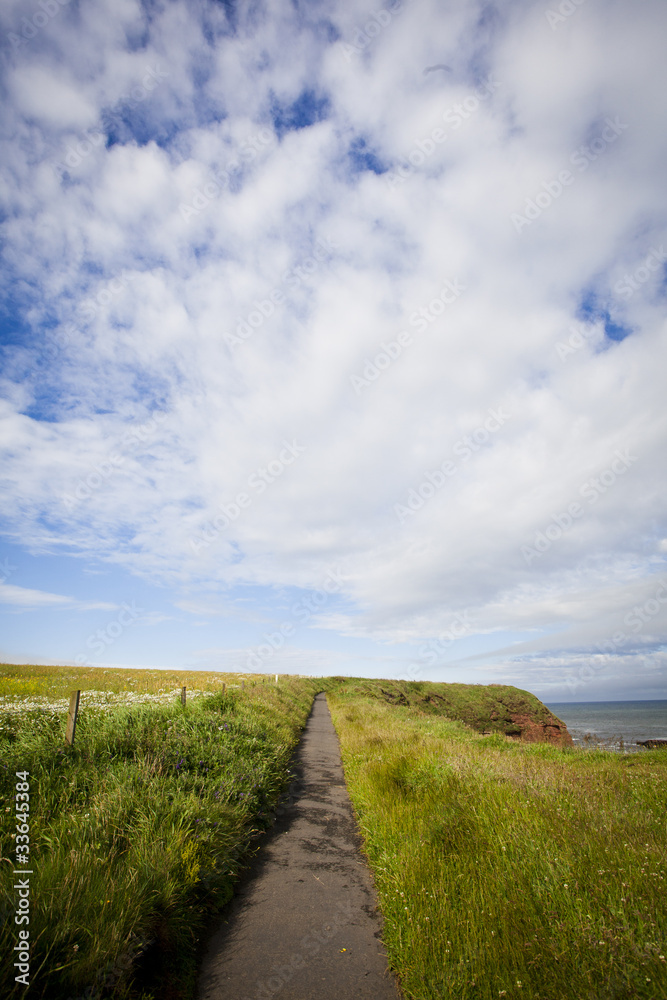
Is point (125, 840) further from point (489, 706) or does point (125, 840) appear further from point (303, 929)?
point (489, 706)

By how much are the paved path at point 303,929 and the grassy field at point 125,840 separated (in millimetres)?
323

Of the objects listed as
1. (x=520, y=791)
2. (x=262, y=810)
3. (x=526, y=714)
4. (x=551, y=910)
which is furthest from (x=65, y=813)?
(x=526, y=714)

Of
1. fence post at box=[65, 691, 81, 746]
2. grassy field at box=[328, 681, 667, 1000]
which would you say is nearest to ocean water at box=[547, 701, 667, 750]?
grassy field at box=[328, 681, 667, 1000]

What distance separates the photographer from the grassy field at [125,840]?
11.1 feet

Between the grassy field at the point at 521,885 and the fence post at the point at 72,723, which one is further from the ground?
the fence post at the point at 72,723

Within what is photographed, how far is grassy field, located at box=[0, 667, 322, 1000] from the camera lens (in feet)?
11.1

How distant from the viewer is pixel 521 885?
414 cm

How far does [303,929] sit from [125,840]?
2387 mm

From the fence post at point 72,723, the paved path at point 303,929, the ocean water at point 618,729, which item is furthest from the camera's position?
the ocean water at point 618,729

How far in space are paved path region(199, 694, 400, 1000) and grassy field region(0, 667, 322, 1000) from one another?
32 centimetres

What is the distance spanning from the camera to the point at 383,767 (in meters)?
9.35

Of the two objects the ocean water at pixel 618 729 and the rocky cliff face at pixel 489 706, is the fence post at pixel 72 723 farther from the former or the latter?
the rocky cliff face at pixel 489 706

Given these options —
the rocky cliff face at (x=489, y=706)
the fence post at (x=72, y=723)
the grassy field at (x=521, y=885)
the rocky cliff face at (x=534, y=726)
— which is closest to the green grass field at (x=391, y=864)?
the grassy field at (x=521, y=885)

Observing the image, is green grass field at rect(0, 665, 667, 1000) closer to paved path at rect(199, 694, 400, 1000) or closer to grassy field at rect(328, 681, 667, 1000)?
grassy field at rect(328, 681, 667, 1000)
